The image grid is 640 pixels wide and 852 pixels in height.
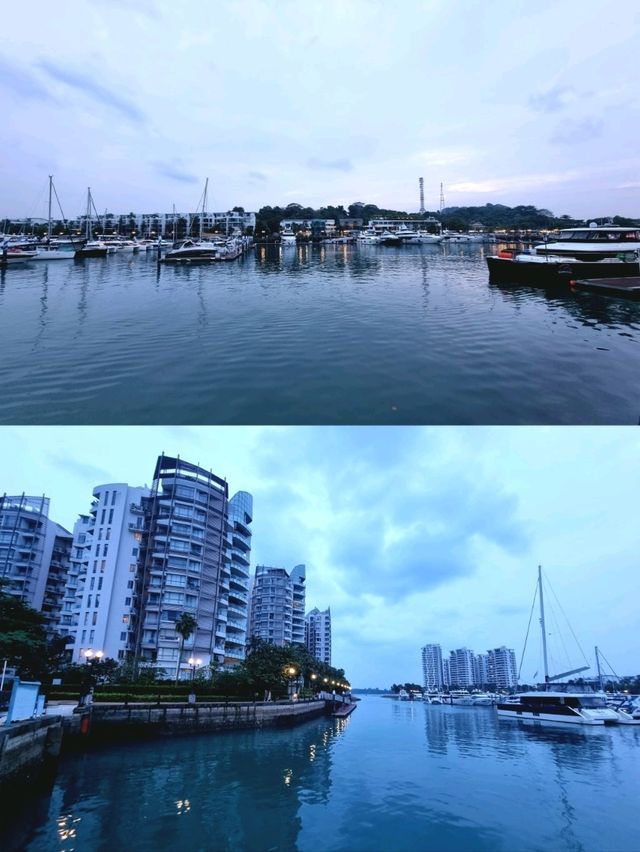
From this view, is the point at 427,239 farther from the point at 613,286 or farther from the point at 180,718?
the point at 180,718

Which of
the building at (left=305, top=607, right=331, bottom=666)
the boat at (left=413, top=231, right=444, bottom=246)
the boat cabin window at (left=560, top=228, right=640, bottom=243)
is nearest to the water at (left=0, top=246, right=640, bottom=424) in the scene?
the boat cabin window at (left=560, top=228, right=640, bottom=243)

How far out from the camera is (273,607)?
309ft

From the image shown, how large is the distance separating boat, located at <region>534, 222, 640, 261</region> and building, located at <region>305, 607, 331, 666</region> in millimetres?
107628

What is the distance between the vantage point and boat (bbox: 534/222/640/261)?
48344mm

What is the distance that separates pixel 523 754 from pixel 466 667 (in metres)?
188

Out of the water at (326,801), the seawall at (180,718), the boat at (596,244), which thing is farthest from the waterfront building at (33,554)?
the boat at (596,244)

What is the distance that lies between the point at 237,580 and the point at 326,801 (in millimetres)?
49699

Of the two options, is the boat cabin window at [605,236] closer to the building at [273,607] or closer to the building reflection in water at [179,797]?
the building reflection in water at [179,797]

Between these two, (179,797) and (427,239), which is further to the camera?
(427,239)

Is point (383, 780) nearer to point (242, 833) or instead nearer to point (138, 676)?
point (242, 833)

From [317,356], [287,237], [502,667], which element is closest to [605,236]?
[317,356]

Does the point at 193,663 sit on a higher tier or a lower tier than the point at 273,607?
lower

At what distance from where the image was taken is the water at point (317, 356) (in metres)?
17.0

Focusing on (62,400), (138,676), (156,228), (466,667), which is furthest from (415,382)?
(466,667)
